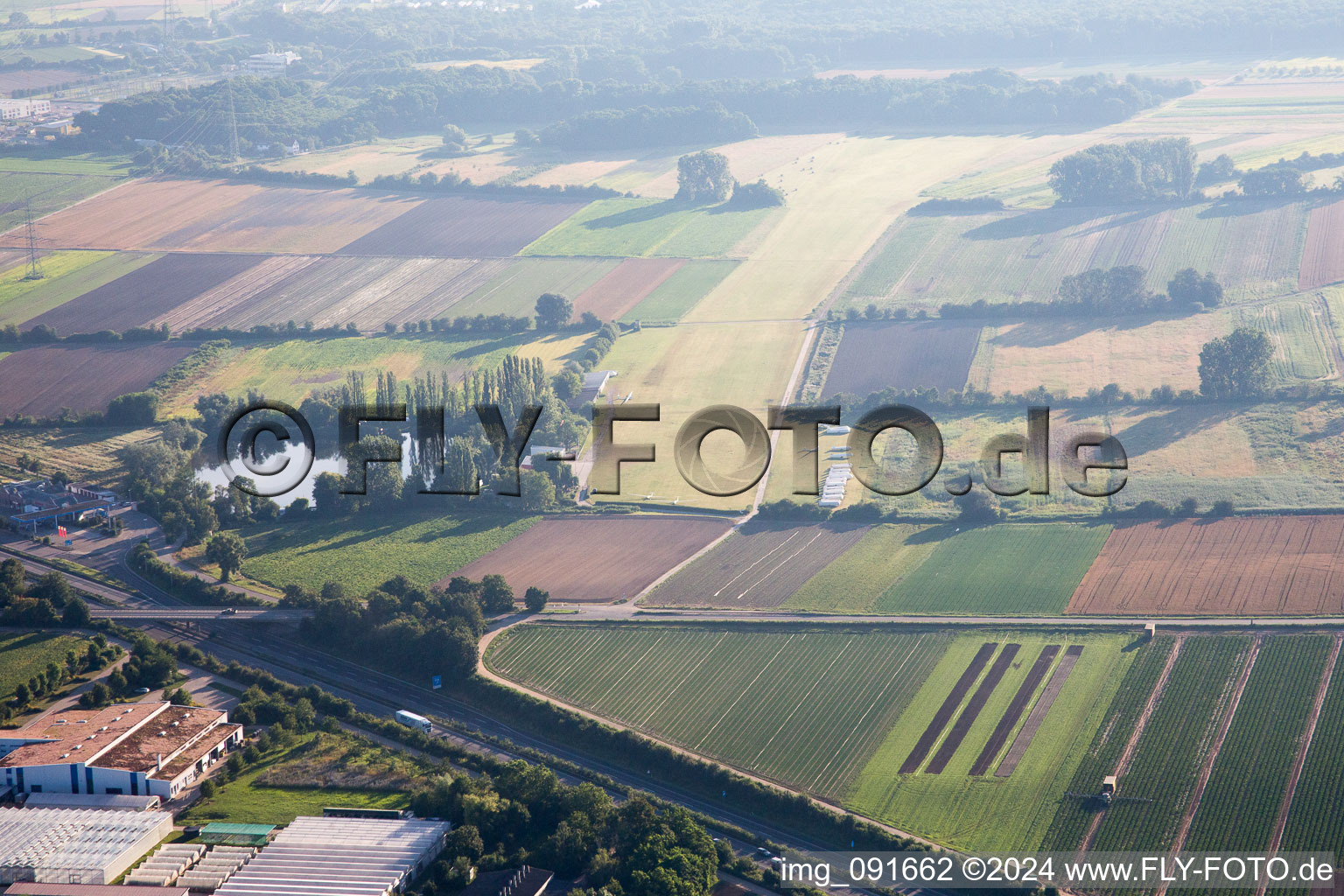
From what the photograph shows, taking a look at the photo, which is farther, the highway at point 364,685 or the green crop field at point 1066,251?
the green crop field at point 1066,251

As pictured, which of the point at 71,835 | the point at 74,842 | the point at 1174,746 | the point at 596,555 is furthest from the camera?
the point at 596,555

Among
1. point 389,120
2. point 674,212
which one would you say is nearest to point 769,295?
point 674,212

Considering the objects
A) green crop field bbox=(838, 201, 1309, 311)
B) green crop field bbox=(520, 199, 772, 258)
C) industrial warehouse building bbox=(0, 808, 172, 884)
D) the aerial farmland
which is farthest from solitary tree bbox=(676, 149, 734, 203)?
industrial warehouse building bbox=(0, 808, 172, 884)

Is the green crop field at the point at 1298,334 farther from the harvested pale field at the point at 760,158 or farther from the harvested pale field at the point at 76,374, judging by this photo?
the harvested pale field at the point at 76,374

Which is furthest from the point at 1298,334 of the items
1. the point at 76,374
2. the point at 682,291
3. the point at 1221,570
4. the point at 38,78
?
the point at 38,78

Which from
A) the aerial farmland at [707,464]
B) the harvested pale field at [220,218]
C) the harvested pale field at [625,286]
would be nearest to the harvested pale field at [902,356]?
the aerial farmland at [707,464]

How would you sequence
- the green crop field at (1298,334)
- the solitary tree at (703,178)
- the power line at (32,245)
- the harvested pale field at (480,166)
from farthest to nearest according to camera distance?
the harvested pale field at (480,166) < the solitary tree at (703,178) < the power line at (32,245) < the green crop field at (1298,334)

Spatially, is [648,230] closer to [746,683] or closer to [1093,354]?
[1093,354]
